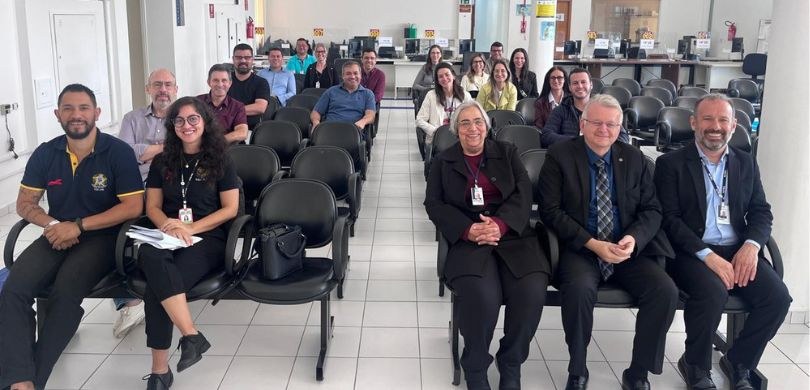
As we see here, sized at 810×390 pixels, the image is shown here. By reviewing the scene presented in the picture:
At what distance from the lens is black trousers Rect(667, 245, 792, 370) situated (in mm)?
2822

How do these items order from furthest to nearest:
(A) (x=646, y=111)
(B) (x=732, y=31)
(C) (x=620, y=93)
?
1. (B) (x=732, y=31)
2. (C) (x=620, y=93)
3. (A) (x=646, y=111)

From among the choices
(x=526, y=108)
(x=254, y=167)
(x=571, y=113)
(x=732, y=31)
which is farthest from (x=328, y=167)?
(x=732, y=31)

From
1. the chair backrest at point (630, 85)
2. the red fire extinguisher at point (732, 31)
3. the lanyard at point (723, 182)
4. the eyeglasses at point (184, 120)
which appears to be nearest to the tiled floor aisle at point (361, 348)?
the lanyard at point (723, 182)

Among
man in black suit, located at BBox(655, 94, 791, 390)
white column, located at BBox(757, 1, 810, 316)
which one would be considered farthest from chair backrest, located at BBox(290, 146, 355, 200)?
white column, located at BBox(757, 1, 810, 316)

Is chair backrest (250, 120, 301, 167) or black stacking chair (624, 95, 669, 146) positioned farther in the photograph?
black stacking chair (624, 95, 669, 146)

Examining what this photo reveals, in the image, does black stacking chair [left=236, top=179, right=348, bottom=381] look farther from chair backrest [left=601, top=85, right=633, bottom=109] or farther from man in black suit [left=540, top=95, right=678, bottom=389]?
chair backrest [left=601, top=85, right=633, bottom=109]

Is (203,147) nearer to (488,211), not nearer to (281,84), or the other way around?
(488,211)

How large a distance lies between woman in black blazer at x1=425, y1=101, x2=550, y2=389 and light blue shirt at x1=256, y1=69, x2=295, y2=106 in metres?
4.89

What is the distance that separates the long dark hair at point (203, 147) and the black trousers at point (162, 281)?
1.36ft

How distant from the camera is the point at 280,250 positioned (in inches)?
117

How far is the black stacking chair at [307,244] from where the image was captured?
2.92 metres

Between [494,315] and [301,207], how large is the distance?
1.08 meters

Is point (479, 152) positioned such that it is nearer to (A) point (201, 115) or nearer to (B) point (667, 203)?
(B) point (667, 203)

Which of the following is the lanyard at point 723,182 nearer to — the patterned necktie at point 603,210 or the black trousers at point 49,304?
the patterned necktie at point 603,210
